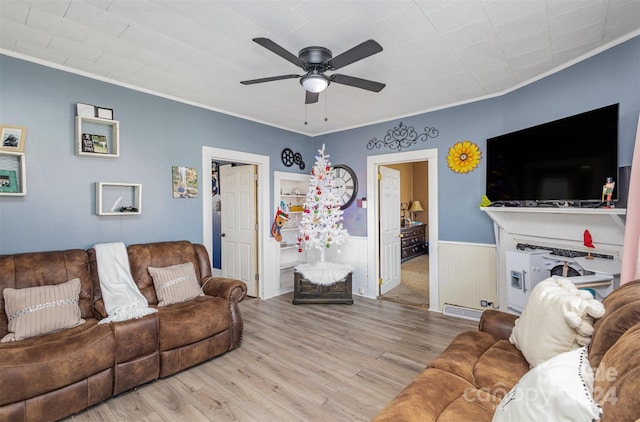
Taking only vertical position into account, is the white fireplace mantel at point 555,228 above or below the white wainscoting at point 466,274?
above

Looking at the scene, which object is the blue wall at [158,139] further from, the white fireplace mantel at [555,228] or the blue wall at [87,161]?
the white fireplace mantel at [555,228]

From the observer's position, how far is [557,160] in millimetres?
2666

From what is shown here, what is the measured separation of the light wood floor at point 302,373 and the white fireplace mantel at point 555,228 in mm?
1105

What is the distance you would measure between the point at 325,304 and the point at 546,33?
3736 millimetres

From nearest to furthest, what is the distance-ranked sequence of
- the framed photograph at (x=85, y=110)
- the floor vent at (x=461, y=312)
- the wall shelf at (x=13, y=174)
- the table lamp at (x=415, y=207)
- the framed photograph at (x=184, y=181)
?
the wall shelf at (x=13, y=174) < the framed photograph at (x=85, y=110) < the framed photograph at (x=184, y=181) < the floor vent at (x=461, y=312) < the table lamp at (x=415, y=207)

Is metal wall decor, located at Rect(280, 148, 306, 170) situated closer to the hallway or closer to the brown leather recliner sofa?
the brown leather recliner sofa

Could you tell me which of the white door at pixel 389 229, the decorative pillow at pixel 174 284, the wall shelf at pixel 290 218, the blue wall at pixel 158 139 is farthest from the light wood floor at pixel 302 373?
the blue wall at pixel 158 139

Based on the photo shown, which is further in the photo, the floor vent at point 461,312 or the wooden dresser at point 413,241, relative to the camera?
the wooden dresser at point 413,241

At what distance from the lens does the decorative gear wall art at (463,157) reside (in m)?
3.65

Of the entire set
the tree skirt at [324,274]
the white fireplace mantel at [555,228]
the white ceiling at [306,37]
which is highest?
the white ceiling at [306,37]

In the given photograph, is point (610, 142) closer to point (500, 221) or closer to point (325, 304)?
point (500, 221)

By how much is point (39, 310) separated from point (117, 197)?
1251 mm

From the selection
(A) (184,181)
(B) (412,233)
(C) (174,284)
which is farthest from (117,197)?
(B) (412,233)

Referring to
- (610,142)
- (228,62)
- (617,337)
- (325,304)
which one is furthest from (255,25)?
(325,304)
